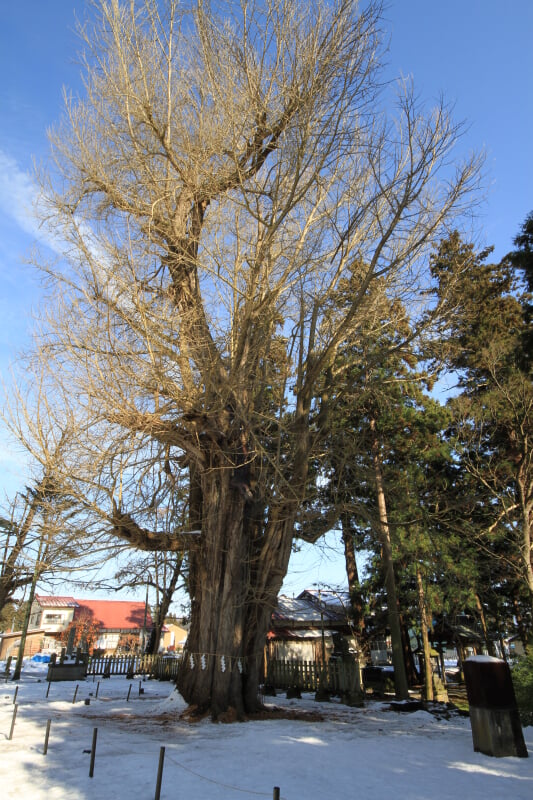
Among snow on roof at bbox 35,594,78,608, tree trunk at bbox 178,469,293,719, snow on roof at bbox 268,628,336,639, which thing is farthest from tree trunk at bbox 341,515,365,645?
snow on roof at bbox 35,594,78,608

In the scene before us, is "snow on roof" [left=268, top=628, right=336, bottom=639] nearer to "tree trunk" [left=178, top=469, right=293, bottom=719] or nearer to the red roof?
"tree trunk" [left=178, top=469, right=293, bottom=719]

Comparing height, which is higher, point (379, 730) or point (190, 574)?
point (190, 574)

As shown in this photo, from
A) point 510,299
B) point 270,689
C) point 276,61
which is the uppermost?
point 510,299

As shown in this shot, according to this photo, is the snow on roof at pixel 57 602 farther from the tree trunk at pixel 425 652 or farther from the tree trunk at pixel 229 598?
the tree trunk at pixel 229 598

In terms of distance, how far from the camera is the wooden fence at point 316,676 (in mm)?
13547

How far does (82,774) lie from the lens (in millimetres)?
5324

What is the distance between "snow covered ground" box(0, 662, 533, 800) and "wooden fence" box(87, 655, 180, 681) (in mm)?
9987

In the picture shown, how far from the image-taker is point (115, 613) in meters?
46.7

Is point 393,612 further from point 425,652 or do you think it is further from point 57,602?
point 57,602

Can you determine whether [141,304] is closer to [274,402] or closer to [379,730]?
[274,402]

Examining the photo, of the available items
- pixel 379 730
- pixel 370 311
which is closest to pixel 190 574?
pixel 379 730

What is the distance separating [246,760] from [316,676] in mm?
9832

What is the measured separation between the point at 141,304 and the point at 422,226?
18.7 feet

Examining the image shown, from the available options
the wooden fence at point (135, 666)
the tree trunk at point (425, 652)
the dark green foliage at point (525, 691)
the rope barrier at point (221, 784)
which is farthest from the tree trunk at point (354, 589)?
the rope barrier at point (221, 784)
